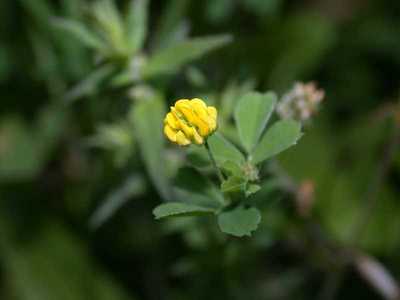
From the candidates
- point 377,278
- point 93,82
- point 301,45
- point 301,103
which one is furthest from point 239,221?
point 301,45

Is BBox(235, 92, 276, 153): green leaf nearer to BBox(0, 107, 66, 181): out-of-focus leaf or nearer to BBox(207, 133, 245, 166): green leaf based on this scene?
BBox(207, 133, 245, 166): green leaf

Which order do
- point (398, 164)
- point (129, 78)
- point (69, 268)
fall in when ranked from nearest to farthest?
point (129, 78) → point (398, 164) → point (69, 268)


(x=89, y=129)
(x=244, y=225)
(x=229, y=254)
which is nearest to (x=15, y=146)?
(x=89, y=129)

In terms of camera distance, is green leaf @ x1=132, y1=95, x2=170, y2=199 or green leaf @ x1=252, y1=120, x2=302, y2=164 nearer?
green leaf @ x1=252, y1=120, x2=302, y2=164

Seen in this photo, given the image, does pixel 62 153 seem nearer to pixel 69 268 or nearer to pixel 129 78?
pixel 69 268

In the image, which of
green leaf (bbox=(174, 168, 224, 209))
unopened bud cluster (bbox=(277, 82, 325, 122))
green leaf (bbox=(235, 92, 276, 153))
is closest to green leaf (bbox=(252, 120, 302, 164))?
green leaf (bbox=(235, 92, 276, 153))

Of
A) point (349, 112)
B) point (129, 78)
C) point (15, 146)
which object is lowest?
point (129, 78)

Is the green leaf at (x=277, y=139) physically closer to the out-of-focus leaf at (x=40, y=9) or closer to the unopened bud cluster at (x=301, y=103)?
the unopened bud cluster at (x=301, y=103)

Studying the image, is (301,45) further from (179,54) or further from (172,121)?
(172,121)
